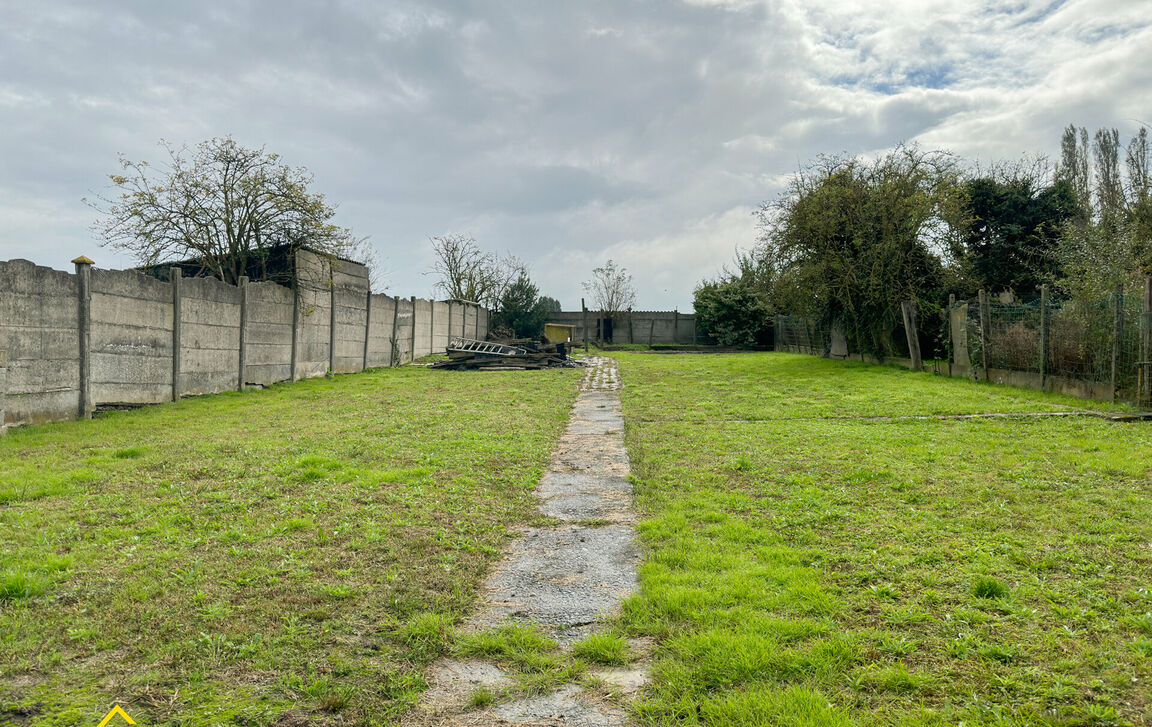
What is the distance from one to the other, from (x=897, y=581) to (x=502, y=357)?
1812 cm

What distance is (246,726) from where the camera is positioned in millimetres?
2236

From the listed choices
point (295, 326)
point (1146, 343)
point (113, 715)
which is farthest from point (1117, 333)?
A: point (295, 326)

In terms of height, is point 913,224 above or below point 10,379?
above

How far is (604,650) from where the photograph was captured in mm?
2744

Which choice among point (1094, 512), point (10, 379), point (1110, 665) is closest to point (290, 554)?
point (1110, 665)

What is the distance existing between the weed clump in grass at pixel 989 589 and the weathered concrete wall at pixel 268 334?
522 inches

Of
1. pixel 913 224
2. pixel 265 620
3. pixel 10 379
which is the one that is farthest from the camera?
pixel 913 224

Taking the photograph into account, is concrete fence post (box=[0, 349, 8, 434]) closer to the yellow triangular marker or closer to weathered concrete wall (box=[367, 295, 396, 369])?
the yellow triangular marker

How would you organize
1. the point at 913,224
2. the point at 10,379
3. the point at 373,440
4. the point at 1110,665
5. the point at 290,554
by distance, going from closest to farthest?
the point at 1110,665
the point at 290,554
the point at 373,440
the point at 10,379
the point at 913,224

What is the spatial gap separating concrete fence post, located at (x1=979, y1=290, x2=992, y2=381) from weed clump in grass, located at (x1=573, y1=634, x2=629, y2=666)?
14138 millimetres

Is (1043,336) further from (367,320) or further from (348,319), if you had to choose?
(367,320)

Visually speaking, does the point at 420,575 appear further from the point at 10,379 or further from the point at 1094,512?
the point at 10,379

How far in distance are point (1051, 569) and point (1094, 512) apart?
4.67 ft

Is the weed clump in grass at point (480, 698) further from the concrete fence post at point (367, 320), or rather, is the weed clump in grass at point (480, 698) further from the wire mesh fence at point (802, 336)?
the wire mesh fence at point (802, 336)
